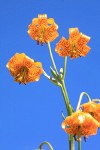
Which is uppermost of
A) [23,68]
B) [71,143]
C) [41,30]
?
[41,30]

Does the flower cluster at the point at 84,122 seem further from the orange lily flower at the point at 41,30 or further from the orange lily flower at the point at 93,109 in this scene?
the orange lily flower at the point at 41,30

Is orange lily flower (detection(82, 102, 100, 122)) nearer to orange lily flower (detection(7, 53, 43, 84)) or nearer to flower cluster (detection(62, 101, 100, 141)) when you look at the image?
flower cluster (detection(62, 101, 100, 141))

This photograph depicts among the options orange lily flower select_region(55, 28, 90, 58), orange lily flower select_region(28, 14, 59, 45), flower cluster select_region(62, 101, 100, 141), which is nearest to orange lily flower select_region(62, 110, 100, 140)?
flower cluster select_region(62, 101, 100, 141)

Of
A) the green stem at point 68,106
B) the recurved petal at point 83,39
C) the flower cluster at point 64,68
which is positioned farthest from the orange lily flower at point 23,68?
the recurved petal at point 83,39

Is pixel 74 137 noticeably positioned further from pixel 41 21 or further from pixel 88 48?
pixel 41 21

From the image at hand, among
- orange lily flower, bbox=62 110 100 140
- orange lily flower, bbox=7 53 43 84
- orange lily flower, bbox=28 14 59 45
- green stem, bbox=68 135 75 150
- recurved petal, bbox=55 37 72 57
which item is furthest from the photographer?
orange lily flower, bbox=28 14 59 45

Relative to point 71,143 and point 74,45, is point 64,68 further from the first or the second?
point 71,143

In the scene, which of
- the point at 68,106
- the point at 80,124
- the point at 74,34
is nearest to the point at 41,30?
the point at 74,34
